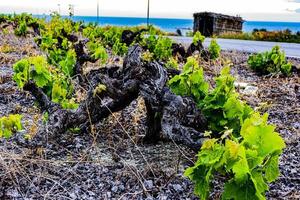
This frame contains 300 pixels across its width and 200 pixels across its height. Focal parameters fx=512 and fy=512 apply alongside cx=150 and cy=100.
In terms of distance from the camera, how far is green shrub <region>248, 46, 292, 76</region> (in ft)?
26.7

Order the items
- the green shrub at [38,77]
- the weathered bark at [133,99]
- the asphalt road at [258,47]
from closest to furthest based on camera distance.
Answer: the weathered bark at [133,99], the green shrub at [38,77], the asphalt road at [258,47]

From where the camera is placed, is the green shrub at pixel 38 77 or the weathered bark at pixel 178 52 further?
the weathered bark at pixel 178 52

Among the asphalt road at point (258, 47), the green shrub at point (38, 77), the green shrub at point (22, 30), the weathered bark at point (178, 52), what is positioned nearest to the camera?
the green shrub at point (38, 77)

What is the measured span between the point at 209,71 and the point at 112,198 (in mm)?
5157

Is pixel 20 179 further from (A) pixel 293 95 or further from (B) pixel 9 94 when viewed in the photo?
(A) pixel 293 95

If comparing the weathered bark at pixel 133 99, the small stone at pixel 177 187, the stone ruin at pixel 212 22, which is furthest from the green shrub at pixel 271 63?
the stone ruin at pixel 212 22

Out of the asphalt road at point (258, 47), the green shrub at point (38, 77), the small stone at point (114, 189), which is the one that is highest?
the green shrub at point (38, 77)

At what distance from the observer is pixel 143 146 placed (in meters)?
4.03

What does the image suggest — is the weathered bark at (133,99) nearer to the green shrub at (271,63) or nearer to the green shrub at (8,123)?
the green shrub at (8,123)

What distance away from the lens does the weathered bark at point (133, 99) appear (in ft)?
11.2

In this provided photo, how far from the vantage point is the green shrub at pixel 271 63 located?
8.14m

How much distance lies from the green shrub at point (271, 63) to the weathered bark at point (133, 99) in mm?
4582

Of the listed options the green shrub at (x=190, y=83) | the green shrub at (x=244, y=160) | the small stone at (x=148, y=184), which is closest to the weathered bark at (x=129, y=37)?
the green shrub at (x=190, y=83)

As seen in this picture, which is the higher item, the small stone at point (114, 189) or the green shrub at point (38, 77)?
the green shrub at point (38, 77)
